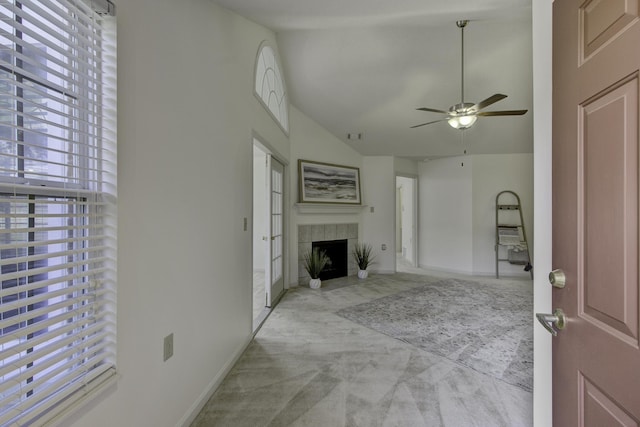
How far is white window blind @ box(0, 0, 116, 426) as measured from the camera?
0.79 metres

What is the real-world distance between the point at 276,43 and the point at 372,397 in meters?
3.77

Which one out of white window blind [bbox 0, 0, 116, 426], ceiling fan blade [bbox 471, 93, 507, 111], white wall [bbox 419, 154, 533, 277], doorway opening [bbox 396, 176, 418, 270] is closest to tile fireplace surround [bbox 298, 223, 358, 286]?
doorway opening [bbox 396, 176, 418, 270]

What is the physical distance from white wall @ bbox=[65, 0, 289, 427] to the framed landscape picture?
225 cm

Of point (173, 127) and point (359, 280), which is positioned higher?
point (173, 127)

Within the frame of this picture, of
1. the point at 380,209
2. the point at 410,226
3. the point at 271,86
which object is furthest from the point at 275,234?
the point at 410,226

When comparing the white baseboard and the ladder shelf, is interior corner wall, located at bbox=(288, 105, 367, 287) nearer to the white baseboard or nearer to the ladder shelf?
the white baseboard

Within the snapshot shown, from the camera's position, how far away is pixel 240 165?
7.94ft

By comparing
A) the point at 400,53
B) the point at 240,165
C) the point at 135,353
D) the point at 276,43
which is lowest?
the point at 135,353

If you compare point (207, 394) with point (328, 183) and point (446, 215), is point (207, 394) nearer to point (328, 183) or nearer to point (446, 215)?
point (328, 183)

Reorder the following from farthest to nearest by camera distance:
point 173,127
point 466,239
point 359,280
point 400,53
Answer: point 466,239
point 359,280
point 400,53
point 173,127

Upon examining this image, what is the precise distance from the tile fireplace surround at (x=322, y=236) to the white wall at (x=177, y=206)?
2281 mm

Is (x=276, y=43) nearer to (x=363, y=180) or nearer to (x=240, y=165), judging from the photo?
(x=240, y=165)

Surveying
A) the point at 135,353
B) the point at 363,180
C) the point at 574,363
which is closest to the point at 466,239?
the point at 363,180

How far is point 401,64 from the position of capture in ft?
11.5
